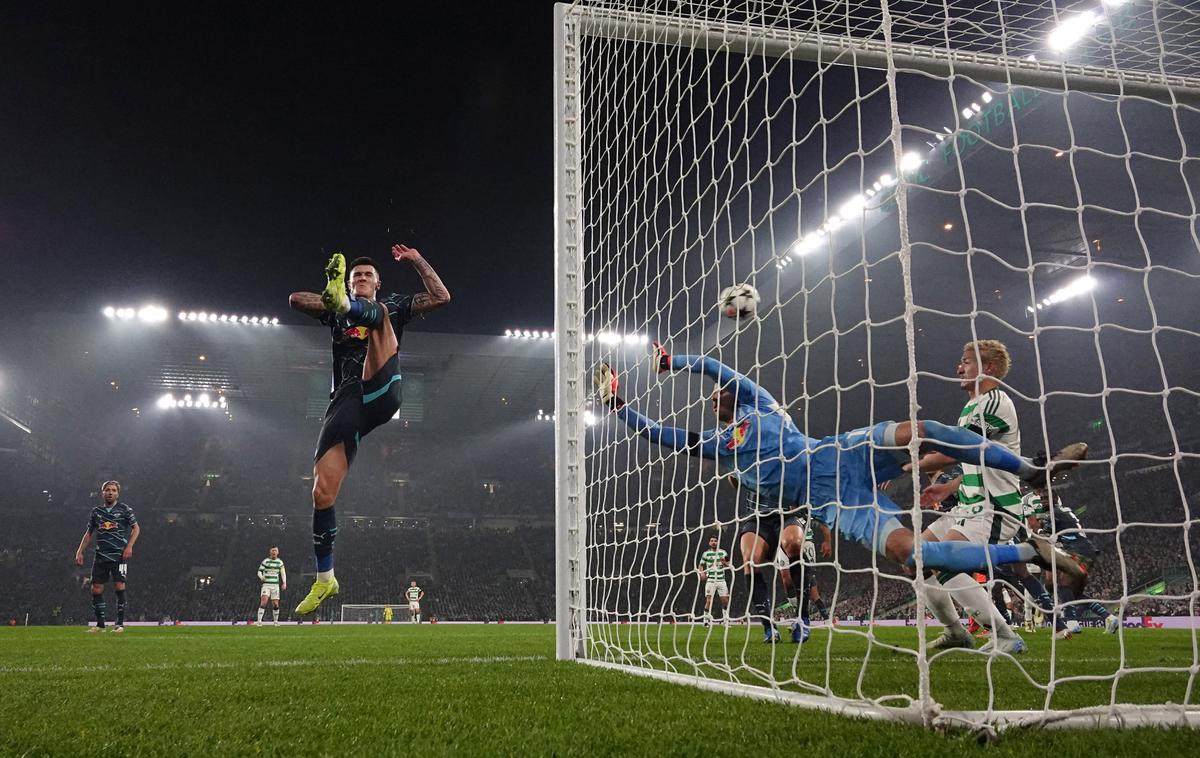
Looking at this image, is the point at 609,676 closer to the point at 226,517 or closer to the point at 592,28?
the point at 592,28

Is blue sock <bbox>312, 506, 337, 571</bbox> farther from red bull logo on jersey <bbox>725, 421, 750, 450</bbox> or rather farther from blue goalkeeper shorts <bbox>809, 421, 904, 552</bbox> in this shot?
blue goalkeeper shorts <bbox>809, 421, 904, 552</bbox>

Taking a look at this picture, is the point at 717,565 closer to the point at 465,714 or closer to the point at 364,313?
the point at 364,313

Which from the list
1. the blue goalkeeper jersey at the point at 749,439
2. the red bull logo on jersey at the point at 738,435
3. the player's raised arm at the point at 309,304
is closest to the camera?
the blue goalkeeper jersey at the point at 749,439

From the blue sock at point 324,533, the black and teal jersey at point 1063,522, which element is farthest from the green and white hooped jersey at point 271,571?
the black and teal jersey at point 1063,522

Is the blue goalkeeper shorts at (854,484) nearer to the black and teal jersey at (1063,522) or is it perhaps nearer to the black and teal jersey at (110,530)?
the black and teal jersey at (1063,522)

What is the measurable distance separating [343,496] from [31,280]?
44.3 ft

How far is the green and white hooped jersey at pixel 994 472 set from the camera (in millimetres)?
4402

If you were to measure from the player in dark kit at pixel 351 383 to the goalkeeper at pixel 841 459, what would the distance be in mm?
2088

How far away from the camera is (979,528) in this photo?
4.79 m

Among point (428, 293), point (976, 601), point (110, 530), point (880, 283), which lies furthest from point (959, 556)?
point (880, 283)

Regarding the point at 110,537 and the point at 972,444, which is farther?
the point at 110,537

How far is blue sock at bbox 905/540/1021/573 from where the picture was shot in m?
2.52

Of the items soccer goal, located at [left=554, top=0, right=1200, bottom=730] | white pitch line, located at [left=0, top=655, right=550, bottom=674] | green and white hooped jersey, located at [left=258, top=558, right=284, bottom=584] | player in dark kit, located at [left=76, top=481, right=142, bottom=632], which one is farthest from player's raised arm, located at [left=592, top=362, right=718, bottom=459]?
green and white hooped jersey, located at [left=258, top=558, right=284, bottom=584]

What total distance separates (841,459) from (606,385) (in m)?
1.40
